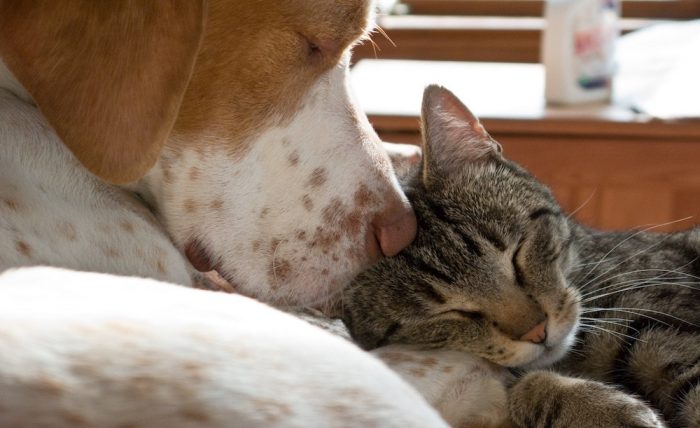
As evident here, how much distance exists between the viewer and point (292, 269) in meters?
1.34

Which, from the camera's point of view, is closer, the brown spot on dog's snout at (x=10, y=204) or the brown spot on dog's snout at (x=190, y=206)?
the brown spot on dog's snout at (x=10, y=204)

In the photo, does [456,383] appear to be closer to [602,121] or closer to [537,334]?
[537,334]

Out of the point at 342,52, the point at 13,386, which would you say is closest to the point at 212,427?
the point at 13,386

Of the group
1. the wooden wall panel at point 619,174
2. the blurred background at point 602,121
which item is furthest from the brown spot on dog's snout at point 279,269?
the wooden wall panel at point 619,174

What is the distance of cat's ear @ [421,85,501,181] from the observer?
152cm

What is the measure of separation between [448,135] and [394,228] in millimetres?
244

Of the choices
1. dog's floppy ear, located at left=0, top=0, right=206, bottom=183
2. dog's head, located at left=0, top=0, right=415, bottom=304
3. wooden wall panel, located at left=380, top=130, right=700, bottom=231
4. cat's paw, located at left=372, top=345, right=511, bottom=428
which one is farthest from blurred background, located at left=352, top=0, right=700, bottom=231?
dog's floppy ear, located at left=0, top=0, right=206, bottom=183

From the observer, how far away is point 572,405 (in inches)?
46.4

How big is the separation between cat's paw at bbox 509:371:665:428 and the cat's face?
0.11 meters

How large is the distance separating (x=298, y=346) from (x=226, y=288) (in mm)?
545

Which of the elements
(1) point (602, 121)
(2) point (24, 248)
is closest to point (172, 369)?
(2) point (24, 248)

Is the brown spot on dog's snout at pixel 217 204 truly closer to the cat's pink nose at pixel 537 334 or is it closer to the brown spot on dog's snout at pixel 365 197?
the brown spot on dog's snout at pixel 365 197

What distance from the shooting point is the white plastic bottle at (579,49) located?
267cm

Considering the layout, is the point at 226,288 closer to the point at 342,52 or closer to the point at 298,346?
the point at 342,52
